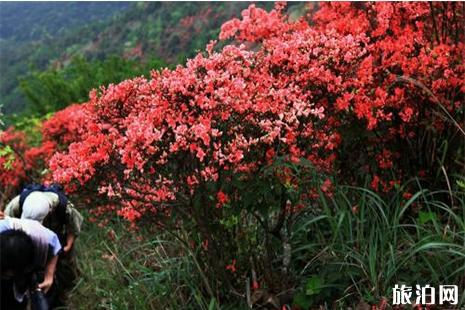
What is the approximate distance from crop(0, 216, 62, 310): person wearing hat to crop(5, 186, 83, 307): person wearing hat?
15.0 inches

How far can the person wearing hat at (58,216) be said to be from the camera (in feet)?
14.5

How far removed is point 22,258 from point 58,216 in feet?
4.36

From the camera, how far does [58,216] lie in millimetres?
4855

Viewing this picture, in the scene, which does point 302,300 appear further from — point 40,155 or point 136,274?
point 40,155

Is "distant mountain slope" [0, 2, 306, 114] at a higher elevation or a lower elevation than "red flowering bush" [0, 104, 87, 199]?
lower

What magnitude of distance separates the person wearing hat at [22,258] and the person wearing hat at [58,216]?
38cm

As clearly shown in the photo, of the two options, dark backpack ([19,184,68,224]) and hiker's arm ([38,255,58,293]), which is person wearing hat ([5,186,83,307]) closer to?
dark backpack ([19,184,68,224])

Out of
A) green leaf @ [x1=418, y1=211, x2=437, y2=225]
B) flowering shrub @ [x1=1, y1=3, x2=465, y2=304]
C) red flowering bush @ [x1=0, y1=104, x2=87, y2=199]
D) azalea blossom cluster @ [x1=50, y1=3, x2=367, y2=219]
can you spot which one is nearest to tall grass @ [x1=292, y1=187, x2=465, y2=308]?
green leaf @ [x1=418, y1=211, x2=437, y2=225]

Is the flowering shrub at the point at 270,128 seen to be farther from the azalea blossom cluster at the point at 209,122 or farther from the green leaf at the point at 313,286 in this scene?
the green leaf at the point at 313,286

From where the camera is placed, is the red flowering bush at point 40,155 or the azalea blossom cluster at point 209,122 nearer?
the azalea blossom cluster at point 209,122

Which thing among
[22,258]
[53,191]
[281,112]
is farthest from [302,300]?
[53,191]

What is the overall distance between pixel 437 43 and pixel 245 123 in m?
2.03

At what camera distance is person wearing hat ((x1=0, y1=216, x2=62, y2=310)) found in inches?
137

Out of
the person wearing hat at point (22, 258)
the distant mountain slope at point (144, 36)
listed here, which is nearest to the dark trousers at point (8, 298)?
the person wearing hat at point (22, 258)
